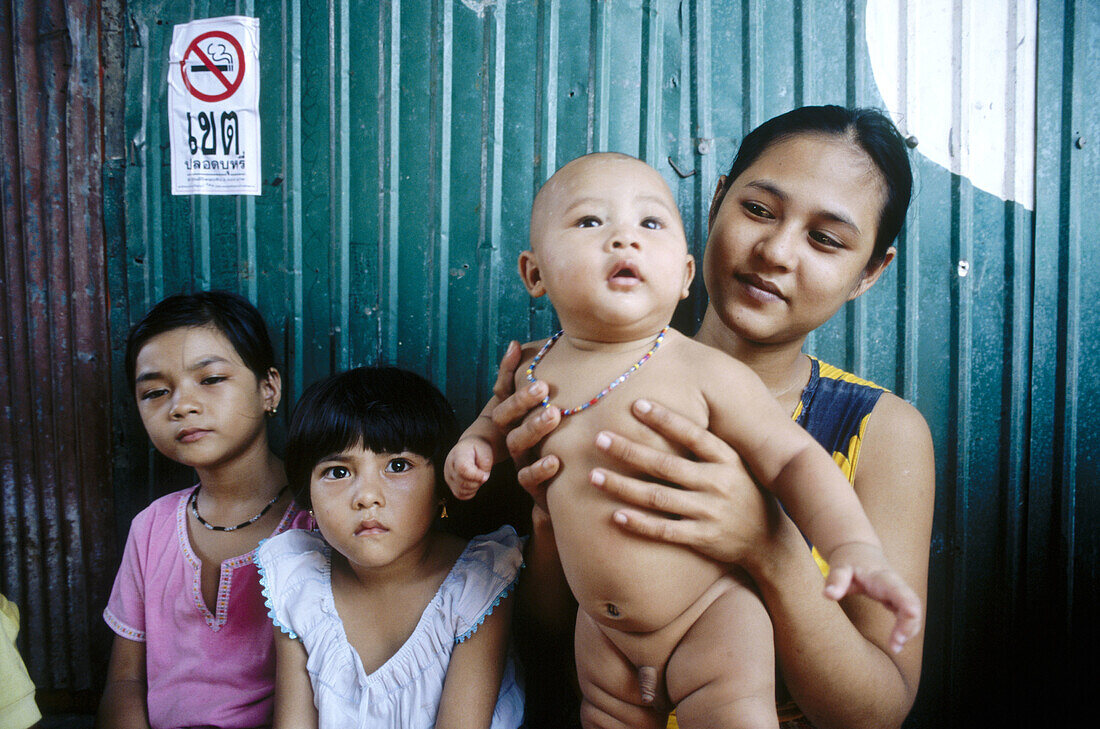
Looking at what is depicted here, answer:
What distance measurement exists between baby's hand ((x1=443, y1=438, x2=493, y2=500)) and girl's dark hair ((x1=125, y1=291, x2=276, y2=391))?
958 millimetres

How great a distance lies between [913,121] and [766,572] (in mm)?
1726

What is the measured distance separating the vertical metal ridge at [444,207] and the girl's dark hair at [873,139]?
109 cm

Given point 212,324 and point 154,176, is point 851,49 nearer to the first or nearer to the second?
point 212,324

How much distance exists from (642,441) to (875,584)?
480 millimetres

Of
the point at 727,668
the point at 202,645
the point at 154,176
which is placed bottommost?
the point at 202,645

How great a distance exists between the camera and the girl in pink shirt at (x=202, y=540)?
1734 millimetres

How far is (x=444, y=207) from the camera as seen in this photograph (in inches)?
82.4

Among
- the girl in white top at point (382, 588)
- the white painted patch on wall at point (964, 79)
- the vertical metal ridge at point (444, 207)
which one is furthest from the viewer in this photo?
the vertical metal ridge at point (444, 207)

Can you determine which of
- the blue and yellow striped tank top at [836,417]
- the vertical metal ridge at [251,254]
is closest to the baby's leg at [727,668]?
the blue and yellow striped tank top at [836,417]

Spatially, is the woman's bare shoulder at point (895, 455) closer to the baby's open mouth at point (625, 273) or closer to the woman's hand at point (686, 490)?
the woman's hand at point (686, 490)

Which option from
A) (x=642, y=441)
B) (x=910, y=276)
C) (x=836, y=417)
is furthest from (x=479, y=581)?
(x=910, y=276)

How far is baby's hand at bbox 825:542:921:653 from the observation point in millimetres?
813

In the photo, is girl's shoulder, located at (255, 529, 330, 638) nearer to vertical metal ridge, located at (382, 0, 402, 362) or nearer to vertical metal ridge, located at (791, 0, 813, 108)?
vertical metal ridge, located at (382, 0, 402, 362)

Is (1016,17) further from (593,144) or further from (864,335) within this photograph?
(593,144)
